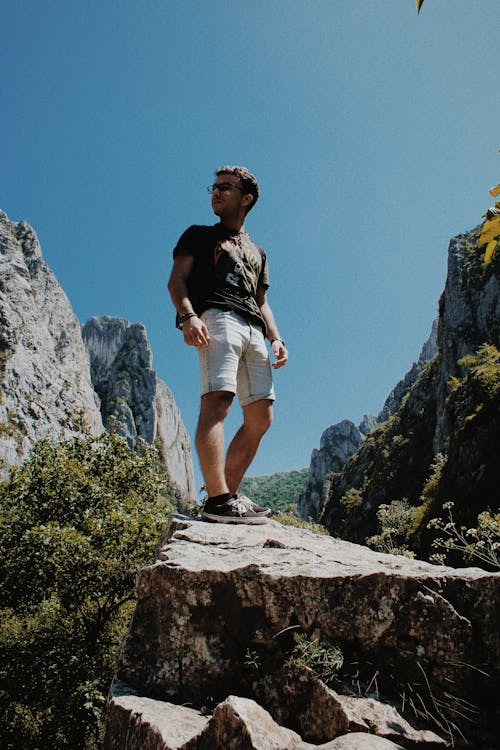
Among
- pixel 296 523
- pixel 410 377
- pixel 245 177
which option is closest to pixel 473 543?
pixel 245 177

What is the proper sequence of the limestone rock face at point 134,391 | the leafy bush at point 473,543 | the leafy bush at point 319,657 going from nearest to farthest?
the leafy bush at point 319,657 → the leafy bush at point 473,543 → the limestone rock face at point 134,391

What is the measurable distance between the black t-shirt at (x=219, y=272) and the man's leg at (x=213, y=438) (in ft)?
2.53

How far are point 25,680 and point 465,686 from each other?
11.5m

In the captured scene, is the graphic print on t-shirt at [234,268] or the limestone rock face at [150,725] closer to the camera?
the limestone rock face at [150,725]

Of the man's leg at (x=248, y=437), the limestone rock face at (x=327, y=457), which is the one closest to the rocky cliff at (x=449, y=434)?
the man's leg at (x=248, y=437)

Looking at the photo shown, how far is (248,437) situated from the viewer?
145 inches

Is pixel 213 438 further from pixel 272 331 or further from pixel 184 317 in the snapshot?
pixel 272 331

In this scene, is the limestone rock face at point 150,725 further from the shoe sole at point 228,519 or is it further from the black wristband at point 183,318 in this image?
the black wristband at point 183,318

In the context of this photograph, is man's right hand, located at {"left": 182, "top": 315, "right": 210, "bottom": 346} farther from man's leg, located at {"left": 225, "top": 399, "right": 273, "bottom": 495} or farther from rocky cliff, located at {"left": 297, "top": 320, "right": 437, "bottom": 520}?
rocky cliff, located at {"left": 297, "top": 320, "right": 437, "bottom": 520}

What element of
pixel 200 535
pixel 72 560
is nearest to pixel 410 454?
pixel 72 560

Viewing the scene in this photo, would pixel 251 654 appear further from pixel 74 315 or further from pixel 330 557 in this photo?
pixel 74 315

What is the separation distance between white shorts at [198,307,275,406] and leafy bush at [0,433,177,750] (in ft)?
25.9

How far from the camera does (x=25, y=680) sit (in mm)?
9852

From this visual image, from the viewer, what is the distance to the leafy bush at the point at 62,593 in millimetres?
9500
